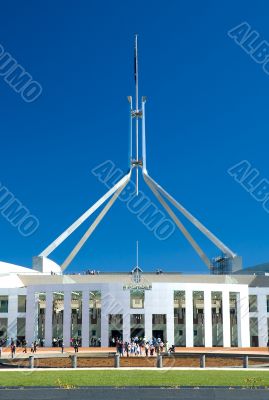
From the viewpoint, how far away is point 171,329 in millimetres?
51031

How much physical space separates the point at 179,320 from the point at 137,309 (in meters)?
6.04

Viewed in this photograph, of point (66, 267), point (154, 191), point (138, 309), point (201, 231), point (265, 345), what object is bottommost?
point (265, 345)

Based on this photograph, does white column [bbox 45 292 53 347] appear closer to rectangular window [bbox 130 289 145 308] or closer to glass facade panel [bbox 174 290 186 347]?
rectangular window [bbox 130 289 145 308]

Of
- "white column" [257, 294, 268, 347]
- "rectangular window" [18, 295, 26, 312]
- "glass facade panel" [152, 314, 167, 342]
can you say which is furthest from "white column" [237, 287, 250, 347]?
"rectangular window" [18, 295, 26, 312]

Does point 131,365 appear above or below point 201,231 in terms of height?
below

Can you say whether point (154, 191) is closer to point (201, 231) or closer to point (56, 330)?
point (201, 231)

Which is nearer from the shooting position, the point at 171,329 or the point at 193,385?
the point at 193,385

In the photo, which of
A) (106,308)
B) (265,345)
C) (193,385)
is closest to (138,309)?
(106,308)

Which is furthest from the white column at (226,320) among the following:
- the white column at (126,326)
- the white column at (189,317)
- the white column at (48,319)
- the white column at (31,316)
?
the white column at (31,316)

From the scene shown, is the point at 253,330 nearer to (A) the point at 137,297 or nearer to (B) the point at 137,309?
(A) the point at 137,297

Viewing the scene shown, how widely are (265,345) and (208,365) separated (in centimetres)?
2648

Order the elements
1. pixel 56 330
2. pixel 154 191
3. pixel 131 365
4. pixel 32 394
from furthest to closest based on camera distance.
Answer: pixel 154 191, pixel 56 330, pixel 131 365, pixel 32 394

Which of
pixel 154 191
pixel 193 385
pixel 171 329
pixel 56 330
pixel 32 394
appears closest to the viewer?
pixel 32 394

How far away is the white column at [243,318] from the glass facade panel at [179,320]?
5.31 m
